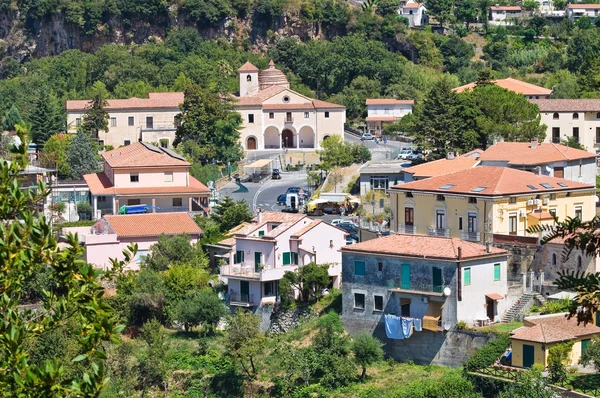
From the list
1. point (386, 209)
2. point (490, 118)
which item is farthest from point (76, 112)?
point (386, 209)

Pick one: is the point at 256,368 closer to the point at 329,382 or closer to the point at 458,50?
the point at 329,382

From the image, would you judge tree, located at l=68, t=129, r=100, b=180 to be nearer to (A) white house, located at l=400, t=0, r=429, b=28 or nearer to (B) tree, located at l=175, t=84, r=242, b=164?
(B) tree, located at l=175, t=84, r=242, b=164

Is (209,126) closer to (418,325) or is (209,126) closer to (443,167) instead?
(443,167)

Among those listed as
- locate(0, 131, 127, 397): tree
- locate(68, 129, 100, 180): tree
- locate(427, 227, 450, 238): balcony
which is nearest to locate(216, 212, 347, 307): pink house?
locate(427, 227, 450, 238): balcony

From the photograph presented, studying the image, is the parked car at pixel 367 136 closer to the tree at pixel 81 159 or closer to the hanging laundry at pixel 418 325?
the tree at pixel 81 159

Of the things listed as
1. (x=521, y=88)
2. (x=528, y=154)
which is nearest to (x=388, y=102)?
(x=521, y=88)

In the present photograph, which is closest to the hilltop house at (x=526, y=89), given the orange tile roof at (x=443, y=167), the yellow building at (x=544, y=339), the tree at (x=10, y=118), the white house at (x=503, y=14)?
the orange tile roof at (x=443, y=167)
